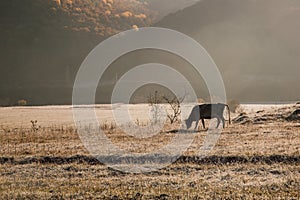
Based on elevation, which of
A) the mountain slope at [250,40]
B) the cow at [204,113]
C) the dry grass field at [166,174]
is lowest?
the dry grass field at [166,174]

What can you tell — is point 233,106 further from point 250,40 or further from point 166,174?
point 250,40

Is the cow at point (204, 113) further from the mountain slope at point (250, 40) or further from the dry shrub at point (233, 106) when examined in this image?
the mountain slope at point (250, 40)

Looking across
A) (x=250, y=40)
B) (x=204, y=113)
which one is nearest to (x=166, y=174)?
(x=204, y=113)

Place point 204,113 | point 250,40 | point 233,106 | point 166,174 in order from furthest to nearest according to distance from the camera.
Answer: point 250,40 → point 233,106 → point 204,113 → point 166,174

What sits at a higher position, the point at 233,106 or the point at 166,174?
the point at 233,106

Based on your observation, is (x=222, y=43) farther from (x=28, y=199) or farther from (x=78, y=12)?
(x=28, y=199)

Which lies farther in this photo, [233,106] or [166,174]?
[233,106]

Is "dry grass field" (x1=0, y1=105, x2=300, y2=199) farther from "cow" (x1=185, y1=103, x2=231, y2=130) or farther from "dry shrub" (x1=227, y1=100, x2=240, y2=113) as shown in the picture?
"dry shrub" (x1=227, y1=100, x2=240, y2=113)

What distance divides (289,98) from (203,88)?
27199 mm

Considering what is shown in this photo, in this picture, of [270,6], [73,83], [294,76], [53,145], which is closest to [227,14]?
[270,6]

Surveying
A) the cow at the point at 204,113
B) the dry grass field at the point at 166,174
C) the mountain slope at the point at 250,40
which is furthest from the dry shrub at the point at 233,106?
the mountain slope at the point at 250,40

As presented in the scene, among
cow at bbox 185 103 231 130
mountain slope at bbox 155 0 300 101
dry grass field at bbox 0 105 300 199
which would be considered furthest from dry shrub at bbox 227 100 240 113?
mountain slope at bbox 155 0 300 101

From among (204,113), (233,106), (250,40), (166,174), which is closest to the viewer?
(166,174)

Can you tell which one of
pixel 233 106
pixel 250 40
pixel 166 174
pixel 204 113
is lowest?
pixel 166 174
